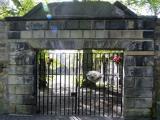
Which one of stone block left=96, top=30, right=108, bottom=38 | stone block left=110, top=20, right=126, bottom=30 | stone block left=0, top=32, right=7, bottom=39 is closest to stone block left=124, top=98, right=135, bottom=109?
stone block left=96, top=30, right=108, bottom=38

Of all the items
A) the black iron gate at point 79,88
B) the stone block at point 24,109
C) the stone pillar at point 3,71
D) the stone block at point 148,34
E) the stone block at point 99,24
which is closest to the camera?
the stone block at point 148,34

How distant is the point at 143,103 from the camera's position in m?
8.90

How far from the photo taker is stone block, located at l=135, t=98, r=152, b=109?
8.90 m

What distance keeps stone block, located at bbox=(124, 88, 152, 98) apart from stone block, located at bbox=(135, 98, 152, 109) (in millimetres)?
111

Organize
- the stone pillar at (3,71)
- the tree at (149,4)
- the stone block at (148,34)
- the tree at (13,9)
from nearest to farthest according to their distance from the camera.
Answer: the stone block at (148,34) < the stone pillar at (3,71) < the tree at (13,9) < the tree at (149,4)

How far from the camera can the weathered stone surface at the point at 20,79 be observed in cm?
918

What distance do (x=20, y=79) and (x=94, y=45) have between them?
236 centimetres

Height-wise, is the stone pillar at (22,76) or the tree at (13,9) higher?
the tree at (13,9)

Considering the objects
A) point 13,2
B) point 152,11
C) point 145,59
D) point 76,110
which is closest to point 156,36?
point 145,59

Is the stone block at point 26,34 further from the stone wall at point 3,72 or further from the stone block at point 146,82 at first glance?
the stone block at point 146,82

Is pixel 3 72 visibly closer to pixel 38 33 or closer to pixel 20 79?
pixel 20 79

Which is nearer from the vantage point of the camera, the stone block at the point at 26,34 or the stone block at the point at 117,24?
the stone block at the point at 117,24

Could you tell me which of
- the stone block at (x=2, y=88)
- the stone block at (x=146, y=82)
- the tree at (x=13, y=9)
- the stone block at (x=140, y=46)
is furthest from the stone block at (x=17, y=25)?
the tree at (x=13, y=9)

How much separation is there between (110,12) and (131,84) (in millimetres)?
2135
